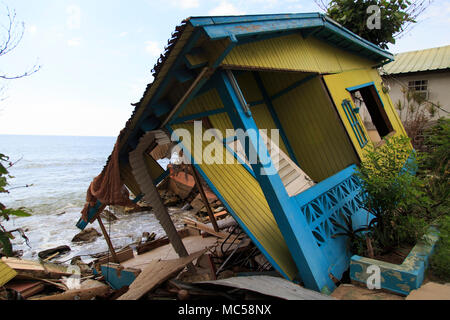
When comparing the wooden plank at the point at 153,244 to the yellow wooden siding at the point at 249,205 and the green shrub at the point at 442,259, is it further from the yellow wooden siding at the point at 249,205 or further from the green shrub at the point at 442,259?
the green shrub at the point at 442,259

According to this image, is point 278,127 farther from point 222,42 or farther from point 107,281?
point 107,281

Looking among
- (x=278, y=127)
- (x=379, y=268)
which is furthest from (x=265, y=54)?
(x=379, y=268)

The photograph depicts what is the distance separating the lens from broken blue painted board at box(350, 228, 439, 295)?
366 centimetres

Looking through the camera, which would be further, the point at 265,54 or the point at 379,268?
the point at 265,54

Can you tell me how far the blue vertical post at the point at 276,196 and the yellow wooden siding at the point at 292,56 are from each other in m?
0.44

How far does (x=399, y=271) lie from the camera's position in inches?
146

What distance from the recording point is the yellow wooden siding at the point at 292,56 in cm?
433

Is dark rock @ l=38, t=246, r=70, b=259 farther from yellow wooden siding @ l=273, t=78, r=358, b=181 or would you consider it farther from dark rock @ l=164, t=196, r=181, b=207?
yellow wooden siding @ l=273, t=78, r=358, b=181

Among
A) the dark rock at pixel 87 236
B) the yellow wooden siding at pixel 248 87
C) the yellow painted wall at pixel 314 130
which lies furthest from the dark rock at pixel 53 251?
the yellow painted wall at pixel 314 130

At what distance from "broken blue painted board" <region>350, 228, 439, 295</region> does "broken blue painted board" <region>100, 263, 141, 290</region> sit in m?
4.65

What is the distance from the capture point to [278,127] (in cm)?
748

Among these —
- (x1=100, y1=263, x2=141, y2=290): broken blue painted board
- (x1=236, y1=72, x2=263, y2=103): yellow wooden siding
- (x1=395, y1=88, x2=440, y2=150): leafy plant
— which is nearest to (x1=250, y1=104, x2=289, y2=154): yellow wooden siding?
(x1=236, y1=72, x2=263, y2=103): yellow wooden siding
